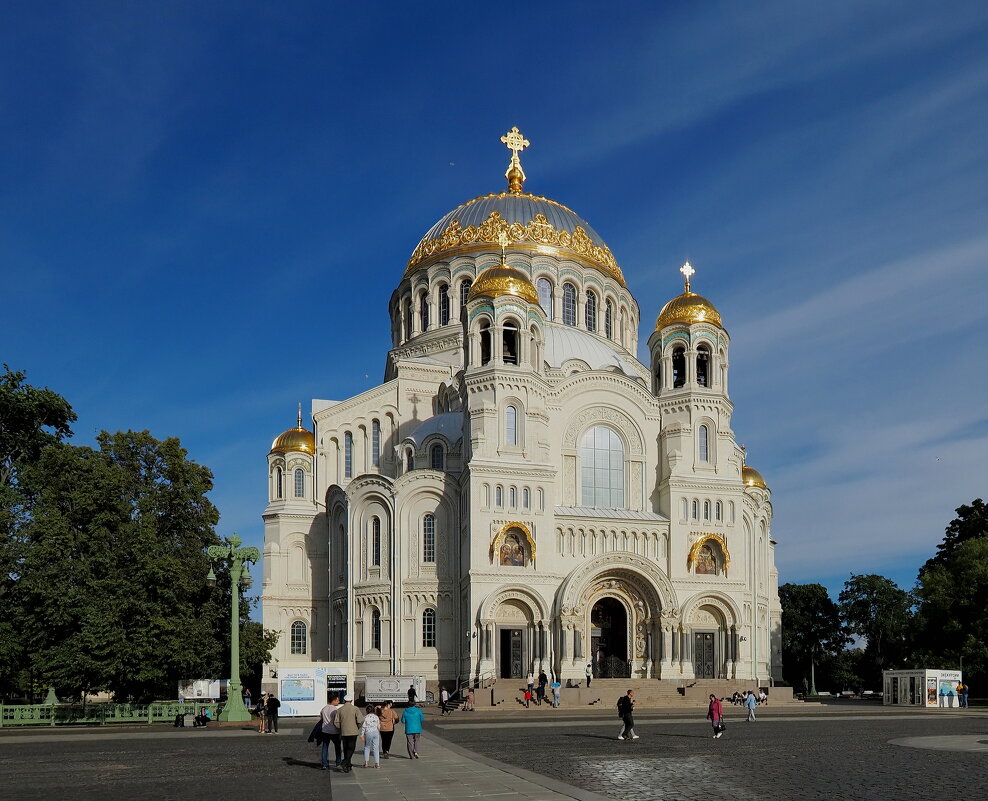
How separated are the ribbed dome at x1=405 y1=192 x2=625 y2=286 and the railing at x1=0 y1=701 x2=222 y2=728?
34.0 meters

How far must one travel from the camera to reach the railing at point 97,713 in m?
37.4

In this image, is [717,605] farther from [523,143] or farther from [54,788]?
[54,788]

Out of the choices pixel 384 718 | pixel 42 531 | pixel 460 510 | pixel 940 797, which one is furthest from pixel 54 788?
pixel 460 510

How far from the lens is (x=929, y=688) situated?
50.1 meters

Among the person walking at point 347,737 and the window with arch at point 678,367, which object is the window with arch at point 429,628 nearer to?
the window with arch at point 678,367

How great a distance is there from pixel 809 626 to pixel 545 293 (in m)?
39.3

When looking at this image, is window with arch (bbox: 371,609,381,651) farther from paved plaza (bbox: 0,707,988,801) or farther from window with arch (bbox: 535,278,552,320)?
window with arch (bbox: 535,278,552,320)

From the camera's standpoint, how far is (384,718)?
73.4 feet

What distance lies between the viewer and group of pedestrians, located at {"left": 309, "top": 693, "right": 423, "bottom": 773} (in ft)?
65.4

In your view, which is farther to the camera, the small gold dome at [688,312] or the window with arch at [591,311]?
the window with arch at [591,311]

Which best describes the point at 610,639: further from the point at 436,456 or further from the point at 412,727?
the point at 412,727

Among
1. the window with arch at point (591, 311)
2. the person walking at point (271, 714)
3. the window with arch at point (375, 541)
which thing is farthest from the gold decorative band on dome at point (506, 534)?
the window with arch at point (591, 311)

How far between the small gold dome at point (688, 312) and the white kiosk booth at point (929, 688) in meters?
19.0

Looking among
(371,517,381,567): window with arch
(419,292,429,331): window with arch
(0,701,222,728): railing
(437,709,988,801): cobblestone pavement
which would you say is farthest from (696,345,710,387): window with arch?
(0,701,222,728): railing
